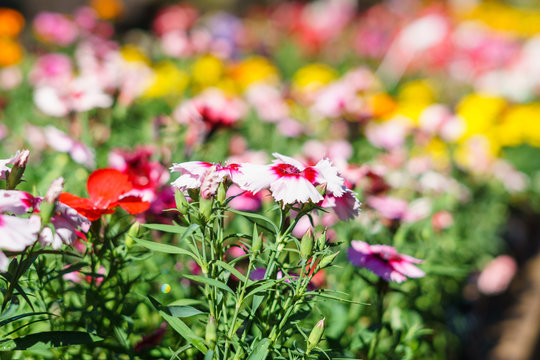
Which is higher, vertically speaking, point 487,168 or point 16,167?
point 16,167

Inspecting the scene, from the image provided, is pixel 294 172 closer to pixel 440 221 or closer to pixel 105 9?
pixel 440 221

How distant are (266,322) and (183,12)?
9.81 ft

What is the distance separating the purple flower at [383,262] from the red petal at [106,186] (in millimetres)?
378

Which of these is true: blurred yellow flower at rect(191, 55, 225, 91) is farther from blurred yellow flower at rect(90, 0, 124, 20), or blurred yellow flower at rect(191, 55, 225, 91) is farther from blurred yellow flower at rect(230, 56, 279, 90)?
blurred yellow flower at rect(90, 0, 124, 20)

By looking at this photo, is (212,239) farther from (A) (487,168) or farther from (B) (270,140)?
(A) (487,168)

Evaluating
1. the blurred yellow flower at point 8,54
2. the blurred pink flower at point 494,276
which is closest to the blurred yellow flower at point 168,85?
the blurred yellow flower at point 8,54

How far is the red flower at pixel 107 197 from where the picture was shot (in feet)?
2.47

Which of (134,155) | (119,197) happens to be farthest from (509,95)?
(119,197)

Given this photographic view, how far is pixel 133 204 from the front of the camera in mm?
773

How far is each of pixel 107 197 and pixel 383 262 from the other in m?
0.45

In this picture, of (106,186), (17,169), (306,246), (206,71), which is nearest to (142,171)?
(106,186)

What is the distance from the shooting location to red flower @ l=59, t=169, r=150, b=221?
75 cm

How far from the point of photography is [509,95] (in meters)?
4.03

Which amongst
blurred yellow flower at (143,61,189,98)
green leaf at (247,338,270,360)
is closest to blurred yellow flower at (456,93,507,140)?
blurred yellow flower at (143,61,189,98)
